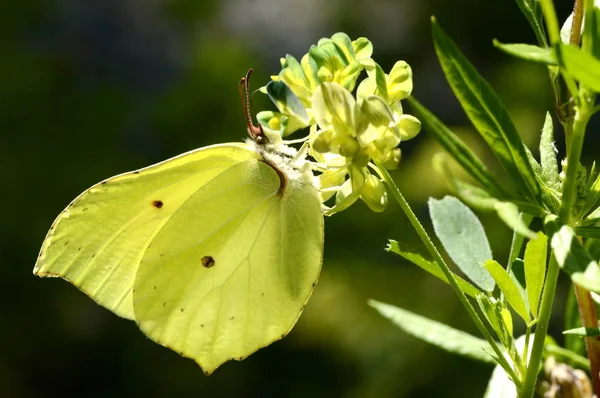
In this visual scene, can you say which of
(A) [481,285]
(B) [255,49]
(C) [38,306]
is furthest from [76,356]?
(A) [481,285]

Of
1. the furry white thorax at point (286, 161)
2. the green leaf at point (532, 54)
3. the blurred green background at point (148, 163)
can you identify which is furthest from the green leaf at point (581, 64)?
the blurred green background at point (148, 163)

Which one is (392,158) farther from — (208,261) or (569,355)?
(208,261)

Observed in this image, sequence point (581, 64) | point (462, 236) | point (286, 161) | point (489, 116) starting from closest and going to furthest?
point (581, 64)
point (489, 116)
point (462, 236)
point (286, 161)

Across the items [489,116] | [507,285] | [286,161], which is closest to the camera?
[489,116]

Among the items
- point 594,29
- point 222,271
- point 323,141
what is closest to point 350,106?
point 323,141

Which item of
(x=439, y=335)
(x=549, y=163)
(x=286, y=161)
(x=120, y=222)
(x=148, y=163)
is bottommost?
(x=148, y=163)

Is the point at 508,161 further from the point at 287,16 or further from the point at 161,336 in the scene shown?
the point at 287,16

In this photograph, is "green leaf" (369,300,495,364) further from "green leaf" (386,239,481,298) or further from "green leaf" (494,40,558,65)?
"green leaf" (494,40,558,65)
